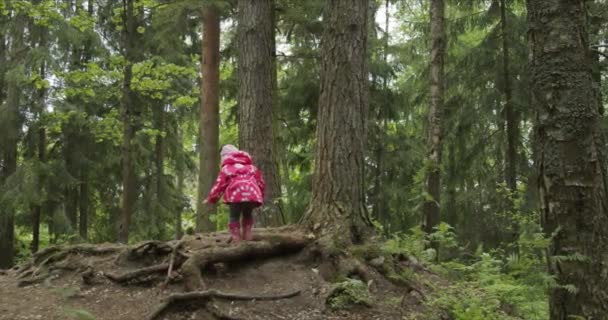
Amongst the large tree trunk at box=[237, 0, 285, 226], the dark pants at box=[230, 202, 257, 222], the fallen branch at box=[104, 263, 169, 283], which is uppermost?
the large tree trunk at box=[237, 0, 285, 226]

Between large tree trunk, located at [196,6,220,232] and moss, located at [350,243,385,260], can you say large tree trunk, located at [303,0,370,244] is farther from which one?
large tree trunk, located at [196,6,220,232]

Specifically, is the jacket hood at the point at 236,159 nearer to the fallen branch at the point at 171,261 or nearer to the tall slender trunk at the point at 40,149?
the fallen branch at the point at 171,261

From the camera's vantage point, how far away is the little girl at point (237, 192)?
21.8 ft

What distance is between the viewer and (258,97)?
940cm

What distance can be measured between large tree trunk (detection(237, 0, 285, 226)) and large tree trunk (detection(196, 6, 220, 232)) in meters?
2.75

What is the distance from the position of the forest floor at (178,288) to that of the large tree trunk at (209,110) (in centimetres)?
490

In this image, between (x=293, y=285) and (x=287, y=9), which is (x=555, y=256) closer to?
(x=293, y=285)

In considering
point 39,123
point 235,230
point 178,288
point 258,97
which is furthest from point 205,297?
point 39,123

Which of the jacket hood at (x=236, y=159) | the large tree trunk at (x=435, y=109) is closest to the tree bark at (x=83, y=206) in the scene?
the large tree trunk at (x=435, y=109)

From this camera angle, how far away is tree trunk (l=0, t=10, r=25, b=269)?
15609mm

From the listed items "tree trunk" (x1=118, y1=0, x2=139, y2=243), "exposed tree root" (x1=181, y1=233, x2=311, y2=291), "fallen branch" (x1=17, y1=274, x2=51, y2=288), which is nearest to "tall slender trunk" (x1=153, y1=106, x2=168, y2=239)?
"tree trunk" (x1=118, y1=0, x2=139, y2=243)

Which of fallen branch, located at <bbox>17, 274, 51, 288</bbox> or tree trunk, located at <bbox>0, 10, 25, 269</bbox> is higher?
tree trunk, located at <bbox>0, 10, 25, 269</bbox>

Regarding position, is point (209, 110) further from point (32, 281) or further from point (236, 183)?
point (32, 281)

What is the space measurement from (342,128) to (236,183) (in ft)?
4.93
